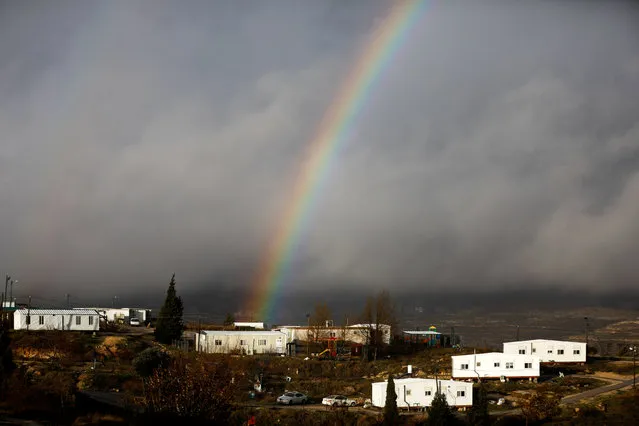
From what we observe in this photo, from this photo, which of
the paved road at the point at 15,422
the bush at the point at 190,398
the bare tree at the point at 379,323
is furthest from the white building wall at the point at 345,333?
the paved road at the point at 15,422

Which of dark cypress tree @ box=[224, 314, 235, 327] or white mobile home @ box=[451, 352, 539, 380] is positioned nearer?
white mobile home @ box=[451, 352, 539, 380]

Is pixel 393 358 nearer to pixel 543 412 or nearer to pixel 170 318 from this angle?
pixel 170 318

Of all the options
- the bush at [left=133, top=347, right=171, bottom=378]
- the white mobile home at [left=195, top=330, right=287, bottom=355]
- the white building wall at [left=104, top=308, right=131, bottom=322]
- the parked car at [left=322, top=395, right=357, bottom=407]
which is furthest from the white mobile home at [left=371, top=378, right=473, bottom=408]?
the white building wall at [left=104, top=308, right=131, bottom=322]

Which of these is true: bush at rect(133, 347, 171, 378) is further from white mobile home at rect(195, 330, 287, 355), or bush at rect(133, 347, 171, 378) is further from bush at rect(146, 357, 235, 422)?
white mobile home at rect(195, 330, 287, 355)

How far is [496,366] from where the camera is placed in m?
57.5

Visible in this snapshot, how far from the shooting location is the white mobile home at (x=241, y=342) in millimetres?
71000

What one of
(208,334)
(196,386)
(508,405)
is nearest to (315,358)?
(208,334)

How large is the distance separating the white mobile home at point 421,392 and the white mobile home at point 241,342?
28.4m

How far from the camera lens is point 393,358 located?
7119 centimetres

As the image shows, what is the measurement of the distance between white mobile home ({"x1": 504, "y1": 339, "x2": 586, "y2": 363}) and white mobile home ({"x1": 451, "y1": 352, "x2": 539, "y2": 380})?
220 inches

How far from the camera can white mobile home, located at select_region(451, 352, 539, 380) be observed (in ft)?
187

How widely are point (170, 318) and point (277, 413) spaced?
34886 mm

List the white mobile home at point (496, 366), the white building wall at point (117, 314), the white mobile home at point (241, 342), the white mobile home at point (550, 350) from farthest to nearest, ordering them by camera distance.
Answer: the white building wall at point (117, 314) < the white mobile home at point (241, 342) < the white mobile home at point (550, 350) < the white mobile home at point (496, 366)

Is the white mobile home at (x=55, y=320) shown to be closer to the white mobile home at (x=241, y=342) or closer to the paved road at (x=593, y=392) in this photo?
the white mobile home at (x=241, y=342)
